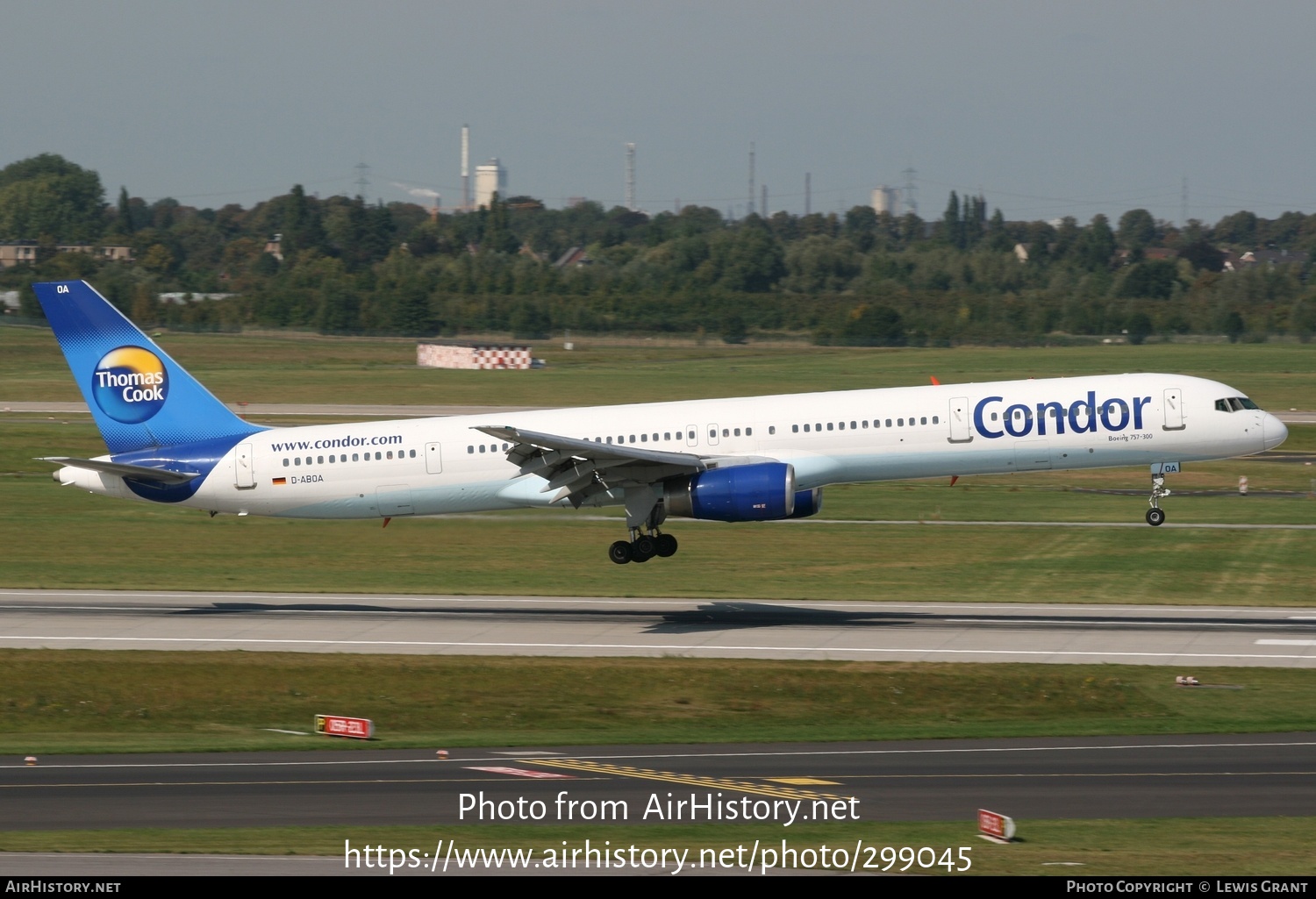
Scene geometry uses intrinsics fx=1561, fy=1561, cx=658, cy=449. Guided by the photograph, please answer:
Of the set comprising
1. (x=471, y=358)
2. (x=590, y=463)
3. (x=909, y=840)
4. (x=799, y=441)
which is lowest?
(x=909, y=840)

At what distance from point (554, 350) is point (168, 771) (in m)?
135

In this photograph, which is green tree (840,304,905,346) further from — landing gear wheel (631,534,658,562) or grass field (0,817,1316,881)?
grass field (0,817,1316,881)

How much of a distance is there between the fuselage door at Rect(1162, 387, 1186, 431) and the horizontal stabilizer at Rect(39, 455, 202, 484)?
31.3m

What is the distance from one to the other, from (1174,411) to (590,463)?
60.0 feet

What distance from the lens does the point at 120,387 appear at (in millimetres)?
52375

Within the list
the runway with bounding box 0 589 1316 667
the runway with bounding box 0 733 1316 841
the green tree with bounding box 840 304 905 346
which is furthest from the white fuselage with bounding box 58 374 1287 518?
the green tree with bounding box 840 304 905 346

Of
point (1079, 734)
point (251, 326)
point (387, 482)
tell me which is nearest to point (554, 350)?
point (251, 326)

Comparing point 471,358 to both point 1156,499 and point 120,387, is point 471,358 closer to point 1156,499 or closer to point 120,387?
point 120,387

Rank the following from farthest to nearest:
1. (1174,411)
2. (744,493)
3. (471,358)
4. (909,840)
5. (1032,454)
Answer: (471,358) → (1032,454) → (1174,411) → (744,493) → (909,840)

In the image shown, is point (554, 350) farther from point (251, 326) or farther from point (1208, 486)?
point (1208, 486)

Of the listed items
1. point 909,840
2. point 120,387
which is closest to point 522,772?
point 909,840

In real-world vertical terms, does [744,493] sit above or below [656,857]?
above

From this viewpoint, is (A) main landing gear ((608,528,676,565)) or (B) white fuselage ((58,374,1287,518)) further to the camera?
(A) main landing gear ((608,528,676,565))

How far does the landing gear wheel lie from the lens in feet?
168
